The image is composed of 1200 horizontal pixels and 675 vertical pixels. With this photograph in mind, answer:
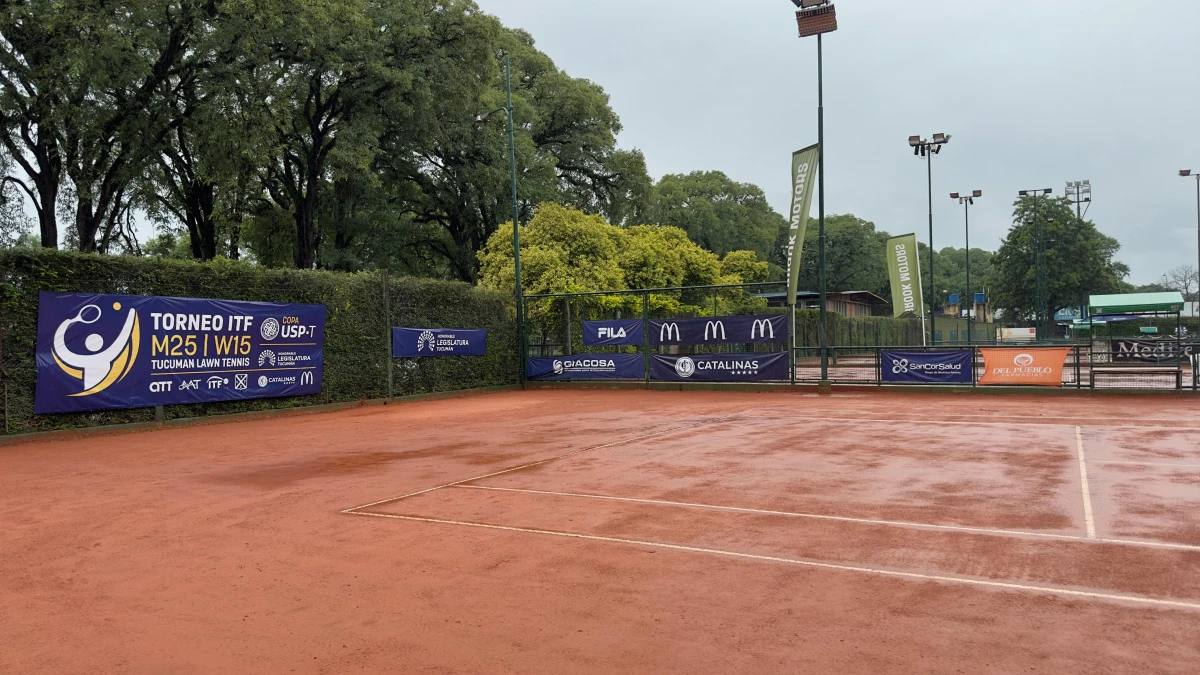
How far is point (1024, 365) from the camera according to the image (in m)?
20.2

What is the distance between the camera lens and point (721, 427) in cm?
1423

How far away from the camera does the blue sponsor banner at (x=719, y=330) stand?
22.5 m

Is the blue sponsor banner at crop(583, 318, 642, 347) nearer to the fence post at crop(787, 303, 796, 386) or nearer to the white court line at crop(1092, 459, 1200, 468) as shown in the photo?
the fence post at crop(787, 303, 796, 386)

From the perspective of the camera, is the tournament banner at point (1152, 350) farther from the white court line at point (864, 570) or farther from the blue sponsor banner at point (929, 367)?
the white court line at point (864, 570)

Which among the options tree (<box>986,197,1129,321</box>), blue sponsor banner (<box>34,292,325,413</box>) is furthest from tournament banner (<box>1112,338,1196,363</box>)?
tree (<box>986,197,1129,321</box>)

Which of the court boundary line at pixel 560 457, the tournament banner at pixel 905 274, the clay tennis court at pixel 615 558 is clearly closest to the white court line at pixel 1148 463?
the clay tennis court at pixel 615 558

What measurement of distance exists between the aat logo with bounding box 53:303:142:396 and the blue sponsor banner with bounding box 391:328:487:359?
7313 millimetres

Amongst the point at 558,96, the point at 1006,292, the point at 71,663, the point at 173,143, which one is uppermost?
the point at 558,96

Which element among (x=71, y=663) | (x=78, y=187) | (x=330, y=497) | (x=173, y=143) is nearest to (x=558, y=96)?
(x=173, y=143)

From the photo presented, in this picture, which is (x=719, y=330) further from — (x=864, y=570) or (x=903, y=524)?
(x=864, y=570)

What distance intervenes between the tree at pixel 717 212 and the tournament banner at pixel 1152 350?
42702 mm

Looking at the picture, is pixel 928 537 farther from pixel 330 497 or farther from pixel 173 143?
pixel 173 143

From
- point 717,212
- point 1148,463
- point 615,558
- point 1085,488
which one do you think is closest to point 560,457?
point 615,558

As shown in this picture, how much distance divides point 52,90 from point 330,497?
20907mm
